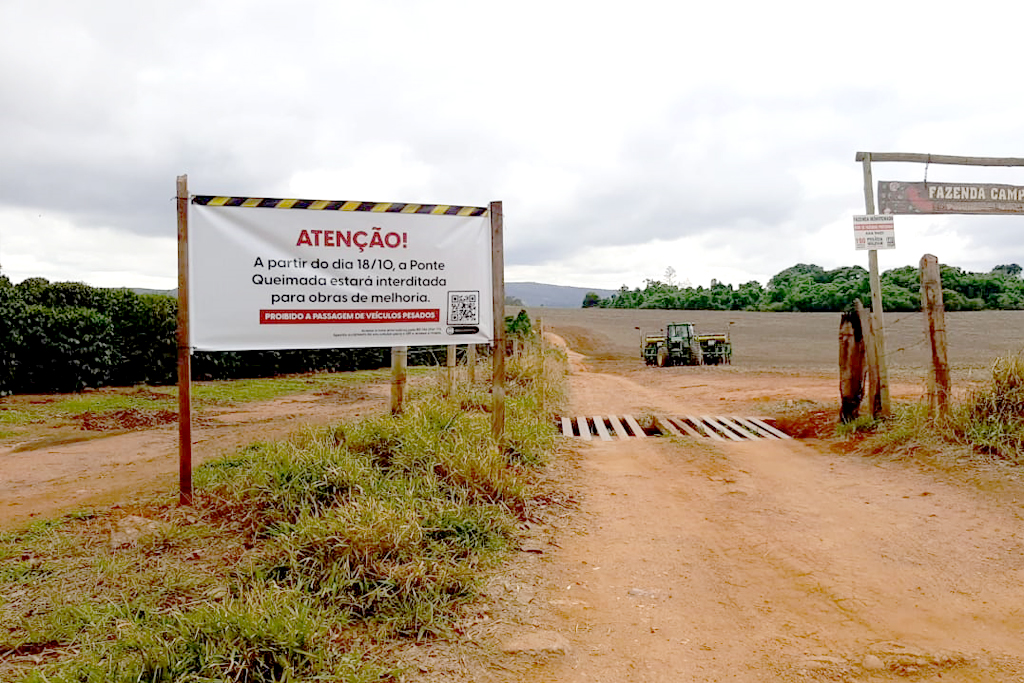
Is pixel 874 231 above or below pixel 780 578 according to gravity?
above

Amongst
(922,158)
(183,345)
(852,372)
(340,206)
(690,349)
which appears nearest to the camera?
(183,345)

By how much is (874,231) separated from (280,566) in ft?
24.4

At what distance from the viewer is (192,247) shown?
16.0 feet

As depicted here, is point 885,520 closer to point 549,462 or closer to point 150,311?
point 549,462

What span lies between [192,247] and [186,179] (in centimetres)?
48

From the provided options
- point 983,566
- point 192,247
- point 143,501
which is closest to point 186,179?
point 192,247

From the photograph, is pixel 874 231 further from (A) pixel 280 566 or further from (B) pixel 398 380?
(A) pixel 280 566

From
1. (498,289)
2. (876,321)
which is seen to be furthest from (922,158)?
(498,289)

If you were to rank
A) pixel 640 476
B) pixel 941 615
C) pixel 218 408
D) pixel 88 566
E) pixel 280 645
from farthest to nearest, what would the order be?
1. pixel 218 408
2. pixel 640 476
3. pixel 88 566
4. pixel 941 615
5. pixel 280 645

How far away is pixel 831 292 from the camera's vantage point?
61.3 meters

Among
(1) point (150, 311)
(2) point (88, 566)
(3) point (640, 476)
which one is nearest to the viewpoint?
(2) point (88, 566)

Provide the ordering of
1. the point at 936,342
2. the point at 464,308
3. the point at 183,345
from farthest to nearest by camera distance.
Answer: the point at 936,342
the point at 464,308
the point at 183,345

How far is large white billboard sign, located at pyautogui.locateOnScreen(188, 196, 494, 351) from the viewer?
4.95 metres

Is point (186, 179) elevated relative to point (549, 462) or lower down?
elevated
